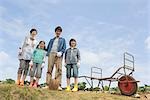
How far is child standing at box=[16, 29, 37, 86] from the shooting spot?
1086 centimetres

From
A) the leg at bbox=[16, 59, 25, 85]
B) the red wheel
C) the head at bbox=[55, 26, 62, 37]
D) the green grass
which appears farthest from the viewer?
the red wheel

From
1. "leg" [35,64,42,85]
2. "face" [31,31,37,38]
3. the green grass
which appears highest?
"face" [31,31,37,38]

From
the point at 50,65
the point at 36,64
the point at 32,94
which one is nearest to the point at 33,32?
the point at 36,64

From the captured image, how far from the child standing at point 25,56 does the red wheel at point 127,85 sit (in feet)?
12.8

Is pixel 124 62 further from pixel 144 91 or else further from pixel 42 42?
pixel 42 42

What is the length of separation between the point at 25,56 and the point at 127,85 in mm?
4253

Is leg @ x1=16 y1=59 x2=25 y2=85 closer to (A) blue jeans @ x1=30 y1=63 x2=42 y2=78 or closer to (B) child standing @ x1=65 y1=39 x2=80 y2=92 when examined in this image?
(A) blue jeans @ x1=30 y1=63 x2=42 y2=78

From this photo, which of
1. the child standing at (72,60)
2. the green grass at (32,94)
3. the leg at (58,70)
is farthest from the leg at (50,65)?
the green grass at (32,94)

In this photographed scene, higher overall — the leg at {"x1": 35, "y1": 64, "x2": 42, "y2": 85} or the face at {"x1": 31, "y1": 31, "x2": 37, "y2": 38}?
the face at {"x1": 31, "y1": 31, "x2": 37, "y2": 38}

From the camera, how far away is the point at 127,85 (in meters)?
12.8

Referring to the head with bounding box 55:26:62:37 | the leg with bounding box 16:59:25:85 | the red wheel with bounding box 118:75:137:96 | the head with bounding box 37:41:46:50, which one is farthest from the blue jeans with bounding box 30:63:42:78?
the red wheel with bounding box 118:75:137:96

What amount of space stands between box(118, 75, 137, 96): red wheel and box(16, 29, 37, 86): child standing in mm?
3891

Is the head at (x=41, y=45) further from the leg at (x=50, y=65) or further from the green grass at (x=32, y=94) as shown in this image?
the green grass at (x=32, y=94)

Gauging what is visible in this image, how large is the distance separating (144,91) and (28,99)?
6.53 metres
